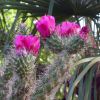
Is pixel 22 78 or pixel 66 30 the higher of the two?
pixel 66 30

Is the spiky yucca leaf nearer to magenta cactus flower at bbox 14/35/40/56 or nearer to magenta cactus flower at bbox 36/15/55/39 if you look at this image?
magenta cactus flower at bbox 14/35/40/56

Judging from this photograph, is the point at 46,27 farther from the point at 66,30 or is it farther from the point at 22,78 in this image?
the point at 22,78


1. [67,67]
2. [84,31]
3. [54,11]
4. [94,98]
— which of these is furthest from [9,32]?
[67,67]

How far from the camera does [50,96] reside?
1.18m

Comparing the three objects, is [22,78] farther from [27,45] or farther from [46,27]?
[46,27]

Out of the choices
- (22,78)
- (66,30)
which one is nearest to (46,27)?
(66,30)

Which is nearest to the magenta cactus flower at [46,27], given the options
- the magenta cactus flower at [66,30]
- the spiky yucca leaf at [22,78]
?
the magenta cactus flower at [66,30]

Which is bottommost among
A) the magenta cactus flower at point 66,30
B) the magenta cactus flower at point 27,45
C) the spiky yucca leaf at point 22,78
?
the spiky yucca leaf at point 22,78

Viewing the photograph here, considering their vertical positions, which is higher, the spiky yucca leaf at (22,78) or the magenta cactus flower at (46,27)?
the magenta cactus flower at (46,27)

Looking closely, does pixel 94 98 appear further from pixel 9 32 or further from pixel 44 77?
pixel 9 32

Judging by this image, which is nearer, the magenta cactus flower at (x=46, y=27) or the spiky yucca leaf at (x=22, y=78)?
the spiky yucca leaf at (x=22, y=78)

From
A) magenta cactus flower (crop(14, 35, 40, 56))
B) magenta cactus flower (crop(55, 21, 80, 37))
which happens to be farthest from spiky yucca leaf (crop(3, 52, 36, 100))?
magenta cactus flower (crop(55, 21, 80, 37))

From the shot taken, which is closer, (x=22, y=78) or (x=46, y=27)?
(x=22, y=78)

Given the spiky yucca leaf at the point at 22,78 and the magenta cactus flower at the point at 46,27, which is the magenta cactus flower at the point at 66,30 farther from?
the spiky yucca leaf at the point at 22,78
